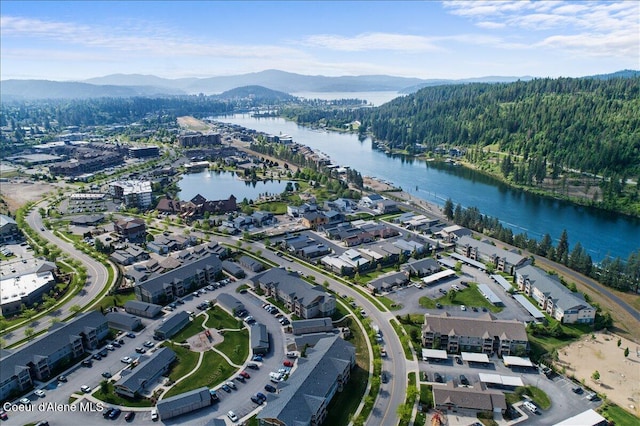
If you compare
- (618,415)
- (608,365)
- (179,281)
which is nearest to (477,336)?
(618,415)

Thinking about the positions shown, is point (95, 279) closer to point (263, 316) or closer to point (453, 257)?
point (263, 316)

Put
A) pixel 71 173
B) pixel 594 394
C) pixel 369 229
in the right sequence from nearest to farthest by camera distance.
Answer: pixel 594 394 → pixel 369 229 → pixel 71 173

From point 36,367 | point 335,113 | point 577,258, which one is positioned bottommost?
point 36,367

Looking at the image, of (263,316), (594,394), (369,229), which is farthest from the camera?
(369,229)

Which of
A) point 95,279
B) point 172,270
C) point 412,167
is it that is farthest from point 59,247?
point 412,167

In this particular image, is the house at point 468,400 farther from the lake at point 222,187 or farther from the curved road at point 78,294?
the lake at point 222,187

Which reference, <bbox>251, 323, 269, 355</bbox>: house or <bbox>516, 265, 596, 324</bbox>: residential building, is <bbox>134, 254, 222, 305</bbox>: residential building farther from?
<bbox>516, 265, 596, 324</bbox>: residential building
